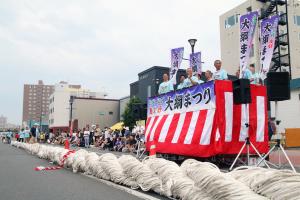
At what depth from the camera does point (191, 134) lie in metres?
8.08

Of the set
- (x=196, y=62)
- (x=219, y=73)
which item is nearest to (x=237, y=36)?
(x=196, y=62)

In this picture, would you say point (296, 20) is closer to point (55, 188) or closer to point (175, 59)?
point (175, 59)

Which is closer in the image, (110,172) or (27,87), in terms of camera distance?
(110,172)

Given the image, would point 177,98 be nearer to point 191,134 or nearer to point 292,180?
point 191,134

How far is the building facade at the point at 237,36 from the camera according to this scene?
42.1 meters

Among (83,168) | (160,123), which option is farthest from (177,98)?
(83,168)

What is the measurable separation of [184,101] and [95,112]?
6871 cm

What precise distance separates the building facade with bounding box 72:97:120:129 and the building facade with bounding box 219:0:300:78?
119 ft

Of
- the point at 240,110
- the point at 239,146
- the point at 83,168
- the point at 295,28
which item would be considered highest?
the point at 295,28

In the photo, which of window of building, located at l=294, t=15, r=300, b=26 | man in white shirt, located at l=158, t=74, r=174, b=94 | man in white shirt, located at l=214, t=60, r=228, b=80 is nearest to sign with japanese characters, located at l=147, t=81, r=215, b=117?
man in white shirt, located at l=158, t=74, r=174, b=94

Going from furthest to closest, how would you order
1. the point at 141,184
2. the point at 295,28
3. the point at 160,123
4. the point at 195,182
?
the point at 295,28 < the point at 160,123 < the point at 141,184 < the point at 195,182

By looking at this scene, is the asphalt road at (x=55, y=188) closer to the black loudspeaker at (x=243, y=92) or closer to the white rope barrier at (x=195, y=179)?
the white rope barrier at (x=195, y=179)

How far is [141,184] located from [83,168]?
279 cm

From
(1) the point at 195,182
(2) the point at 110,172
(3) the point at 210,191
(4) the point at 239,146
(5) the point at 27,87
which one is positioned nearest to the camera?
(3) the point at 210,191
